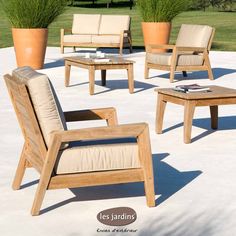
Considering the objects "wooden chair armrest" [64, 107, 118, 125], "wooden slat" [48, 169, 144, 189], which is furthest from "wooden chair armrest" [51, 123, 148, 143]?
"wooden chair armrest" [64, 107, 118, 125]

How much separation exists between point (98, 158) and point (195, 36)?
7.22 metres

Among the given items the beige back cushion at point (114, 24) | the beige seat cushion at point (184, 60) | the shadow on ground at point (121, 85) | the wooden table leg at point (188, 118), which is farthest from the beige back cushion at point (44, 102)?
the beige back cushion at point (114, 24)

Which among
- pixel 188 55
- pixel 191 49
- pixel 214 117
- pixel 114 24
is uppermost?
pixel 214 117

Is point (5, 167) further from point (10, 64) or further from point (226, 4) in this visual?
point (226, 4)

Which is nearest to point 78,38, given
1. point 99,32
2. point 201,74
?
point 99,32

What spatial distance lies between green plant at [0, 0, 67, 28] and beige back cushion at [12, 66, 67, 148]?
25.7 feet

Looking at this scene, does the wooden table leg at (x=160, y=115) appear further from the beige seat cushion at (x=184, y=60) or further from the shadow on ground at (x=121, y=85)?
A: the beige seat cushion at (x=184, y=60)

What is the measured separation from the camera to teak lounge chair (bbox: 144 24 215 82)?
1040 centimetres

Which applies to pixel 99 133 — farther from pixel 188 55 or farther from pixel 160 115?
pixel 188 55

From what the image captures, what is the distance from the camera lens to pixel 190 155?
219 inches

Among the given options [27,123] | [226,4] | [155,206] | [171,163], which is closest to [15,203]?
[27,123]

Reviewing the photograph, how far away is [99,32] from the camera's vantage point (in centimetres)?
1608

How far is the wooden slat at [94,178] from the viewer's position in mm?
3941

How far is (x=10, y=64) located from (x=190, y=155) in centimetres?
785
